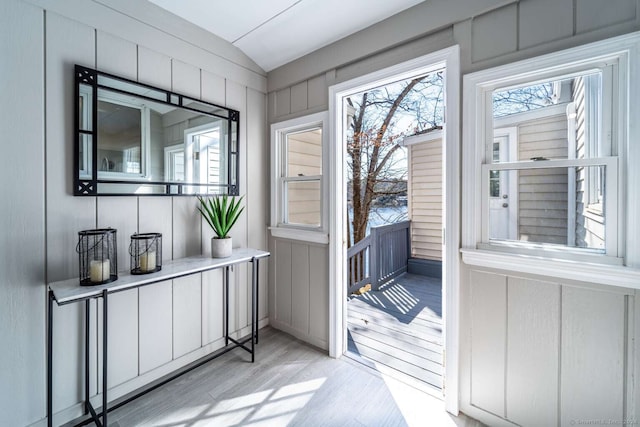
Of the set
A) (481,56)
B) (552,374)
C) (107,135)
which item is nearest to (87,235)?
(107,135)

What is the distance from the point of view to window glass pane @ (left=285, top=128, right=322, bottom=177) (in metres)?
A: 2.62

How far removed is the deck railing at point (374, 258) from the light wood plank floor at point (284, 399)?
1.92 metres

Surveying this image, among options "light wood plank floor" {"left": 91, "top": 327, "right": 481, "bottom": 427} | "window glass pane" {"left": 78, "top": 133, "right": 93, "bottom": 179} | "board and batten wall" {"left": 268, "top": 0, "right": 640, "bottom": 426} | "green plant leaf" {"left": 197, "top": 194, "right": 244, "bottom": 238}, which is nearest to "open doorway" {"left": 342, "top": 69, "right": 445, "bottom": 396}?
"light wood plank floor" {"left": 91, "top": 327, "right": 481, "bottom": 427}

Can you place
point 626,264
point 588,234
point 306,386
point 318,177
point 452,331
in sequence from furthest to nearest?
1. point 318,177
2. point 306,386
3. point 452,331
4. point 588,234
5. point 626,264

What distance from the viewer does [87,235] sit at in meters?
1.60

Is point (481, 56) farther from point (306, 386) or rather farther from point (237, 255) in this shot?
point (306, 386)

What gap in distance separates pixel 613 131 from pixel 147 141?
268 cm

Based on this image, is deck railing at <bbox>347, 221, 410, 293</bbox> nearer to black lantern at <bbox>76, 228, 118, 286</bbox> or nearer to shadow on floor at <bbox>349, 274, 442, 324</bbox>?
shadow on floor at <bbox>349, 274, 442, 324</bbox>

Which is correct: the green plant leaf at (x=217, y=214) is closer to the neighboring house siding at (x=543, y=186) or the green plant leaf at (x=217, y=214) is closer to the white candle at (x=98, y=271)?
the white candle at (x=98, y=271)

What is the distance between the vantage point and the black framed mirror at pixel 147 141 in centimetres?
169

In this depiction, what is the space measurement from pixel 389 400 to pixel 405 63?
230cm

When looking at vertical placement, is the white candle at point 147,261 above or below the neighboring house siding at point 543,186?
below

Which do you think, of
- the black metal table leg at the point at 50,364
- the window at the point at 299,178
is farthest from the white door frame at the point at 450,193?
the black metal table leg at the point at 50,364

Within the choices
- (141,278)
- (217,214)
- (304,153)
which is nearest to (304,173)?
(304,153)
